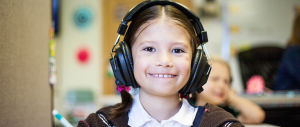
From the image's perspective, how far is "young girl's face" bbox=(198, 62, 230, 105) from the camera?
1.30 metres

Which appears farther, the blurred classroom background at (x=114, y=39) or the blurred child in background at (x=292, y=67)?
the blurred classroom background at (x=114, y=39)

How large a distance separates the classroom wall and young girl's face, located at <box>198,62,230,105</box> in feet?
2.99

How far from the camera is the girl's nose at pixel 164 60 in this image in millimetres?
700

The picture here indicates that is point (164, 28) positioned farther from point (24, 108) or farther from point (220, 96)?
point (220, 96)

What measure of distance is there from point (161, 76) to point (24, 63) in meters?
0.40

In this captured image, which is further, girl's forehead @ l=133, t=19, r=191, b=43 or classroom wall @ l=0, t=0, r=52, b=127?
girl's forehead @ l=133, t=19, r=191, b=43

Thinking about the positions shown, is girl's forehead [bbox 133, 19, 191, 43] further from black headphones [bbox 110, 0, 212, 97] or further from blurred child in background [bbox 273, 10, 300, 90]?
blurred child in background [bbox 273, 10, 300, 90]

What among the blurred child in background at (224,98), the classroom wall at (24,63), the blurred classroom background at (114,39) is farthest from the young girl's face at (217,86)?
the blurred classroom background at (114,39)

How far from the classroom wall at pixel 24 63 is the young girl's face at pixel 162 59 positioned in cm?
29

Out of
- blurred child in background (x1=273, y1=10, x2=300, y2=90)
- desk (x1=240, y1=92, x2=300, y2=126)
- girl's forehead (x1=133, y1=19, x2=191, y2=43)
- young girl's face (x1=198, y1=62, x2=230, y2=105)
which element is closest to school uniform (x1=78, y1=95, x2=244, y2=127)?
girl's forehead (x1=133, y1=19, x2=191, y2=43)

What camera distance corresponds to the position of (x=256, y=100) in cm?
158

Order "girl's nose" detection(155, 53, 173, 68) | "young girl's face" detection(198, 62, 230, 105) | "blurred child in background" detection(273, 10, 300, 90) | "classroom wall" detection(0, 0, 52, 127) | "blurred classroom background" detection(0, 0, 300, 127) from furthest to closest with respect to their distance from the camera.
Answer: "blurred classroom background" detection(0, 0, 300, 127) → "blurred child in background" detection(273, 10, 300, 90) → "young girl's face" detection(198, 62, 230, 105) → "girl's nose" detection(155, 53, 173, 68) → "classroom wall" detection(0, 0, 52, 127)

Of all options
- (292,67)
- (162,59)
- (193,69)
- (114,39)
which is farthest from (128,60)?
(114,39)

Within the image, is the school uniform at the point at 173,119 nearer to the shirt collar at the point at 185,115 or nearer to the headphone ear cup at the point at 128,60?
the shirt collar at the point at 185,115
